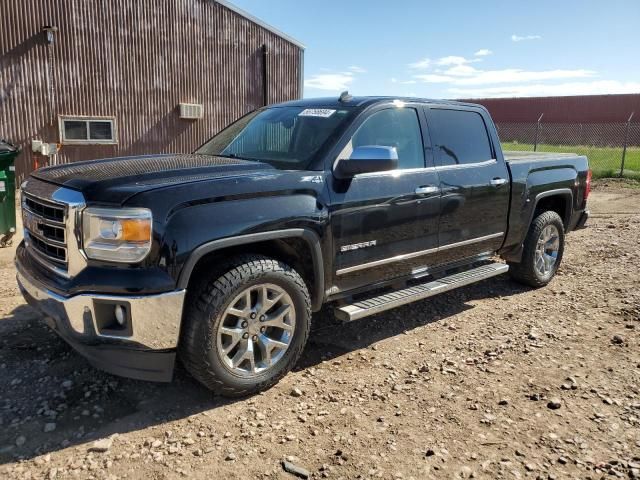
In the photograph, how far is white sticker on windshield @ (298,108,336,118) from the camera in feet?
13.5

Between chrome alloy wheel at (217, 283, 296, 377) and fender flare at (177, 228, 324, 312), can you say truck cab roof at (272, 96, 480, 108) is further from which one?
chrome alloy wheel at (217, 283, 296, 377)

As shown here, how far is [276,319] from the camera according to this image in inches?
133

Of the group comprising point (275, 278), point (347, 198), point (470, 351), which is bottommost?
point (470, 351)

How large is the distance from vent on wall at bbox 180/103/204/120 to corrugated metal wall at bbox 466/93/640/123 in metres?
32.4

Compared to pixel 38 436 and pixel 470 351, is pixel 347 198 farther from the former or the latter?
pixel 38 436

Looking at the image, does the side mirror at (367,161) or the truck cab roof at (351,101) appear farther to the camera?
the truck cab roof at (351,101)

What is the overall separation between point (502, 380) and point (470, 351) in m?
0.50

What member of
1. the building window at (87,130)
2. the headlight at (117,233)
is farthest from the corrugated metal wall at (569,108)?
the headlight at (117,233)

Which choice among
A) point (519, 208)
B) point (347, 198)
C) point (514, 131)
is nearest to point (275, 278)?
point (347, 198)

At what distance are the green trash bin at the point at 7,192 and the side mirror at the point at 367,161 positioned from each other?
5048 millimetres

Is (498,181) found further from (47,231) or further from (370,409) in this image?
(47,231)

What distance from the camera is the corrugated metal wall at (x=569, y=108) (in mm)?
43844

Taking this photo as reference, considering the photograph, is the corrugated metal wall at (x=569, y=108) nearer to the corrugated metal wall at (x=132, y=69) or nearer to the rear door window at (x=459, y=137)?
the corrugated metal wall at (x=132, y=69)

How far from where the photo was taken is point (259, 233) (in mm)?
3223
